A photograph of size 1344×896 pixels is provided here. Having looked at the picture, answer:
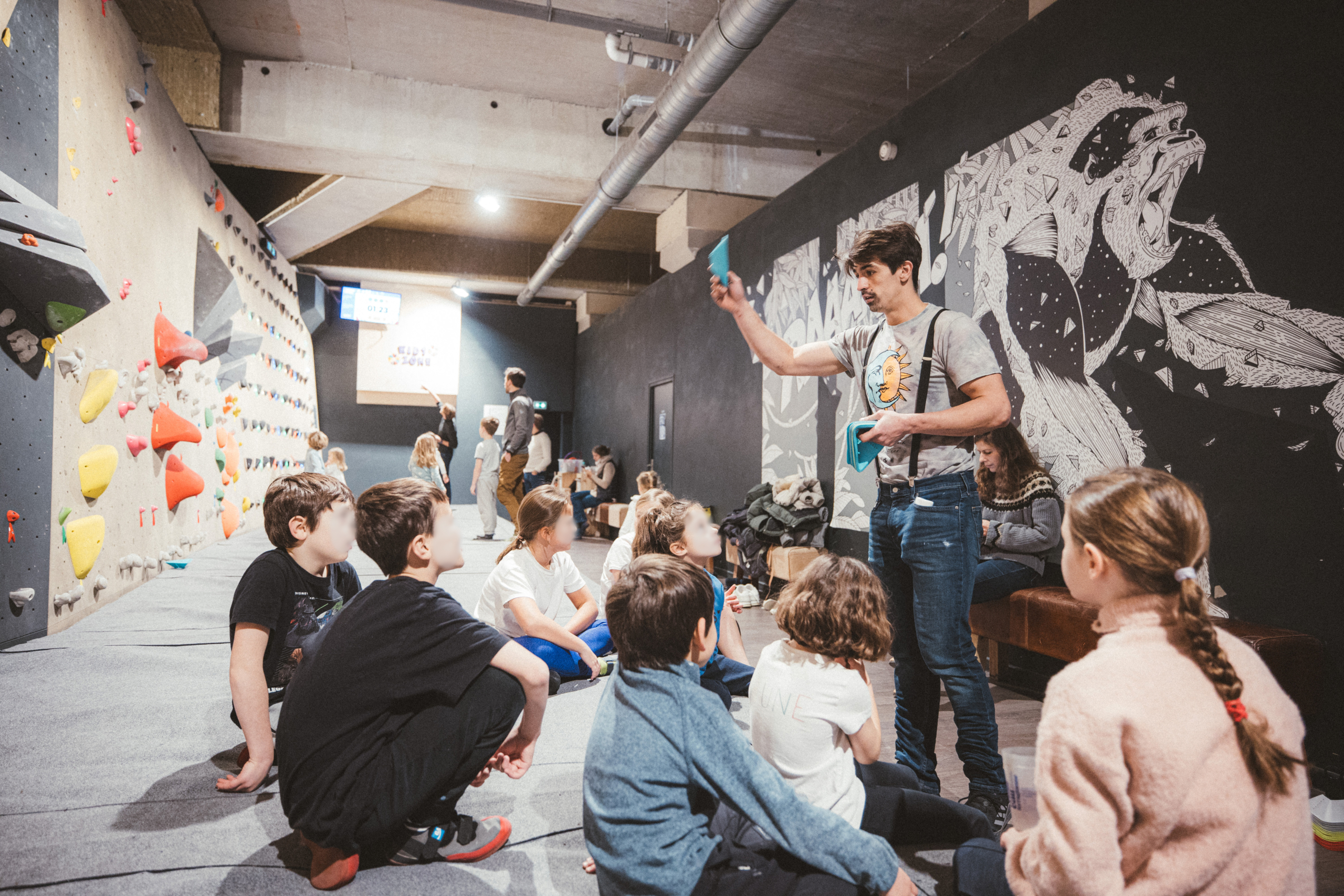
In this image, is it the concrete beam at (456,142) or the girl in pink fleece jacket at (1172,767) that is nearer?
the girl in pink fleece jacket at (1172,767)

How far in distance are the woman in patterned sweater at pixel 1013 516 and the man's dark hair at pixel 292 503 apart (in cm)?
239

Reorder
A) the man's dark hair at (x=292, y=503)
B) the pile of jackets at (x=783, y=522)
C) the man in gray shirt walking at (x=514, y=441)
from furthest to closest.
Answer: the man in gray shirt walking at (x=514, y=441) → the pile of jackets at (x=783, y=522) → the man's dark hair at (x=292, y=503)

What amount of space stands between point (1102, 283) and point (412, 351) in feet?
36.5

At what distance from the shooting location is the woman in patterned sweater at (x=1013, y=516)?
3006mm

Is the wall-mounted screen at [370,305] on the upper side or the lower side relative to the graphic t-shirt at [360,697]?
upper

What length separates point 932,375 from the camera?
1853 millimetres

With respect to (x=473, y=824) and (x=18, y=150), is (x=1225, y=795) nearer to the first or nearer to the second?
(x=473, y=824)

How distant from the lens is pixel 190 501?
5.50 meters

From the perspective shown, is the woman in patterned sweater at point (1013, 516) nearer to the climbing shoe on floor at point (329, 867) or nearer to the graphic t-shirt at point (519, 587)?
the graphic t-shirt at point (519, 587)

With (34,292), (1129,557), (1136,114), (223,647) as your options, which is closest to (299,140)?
(34,292)

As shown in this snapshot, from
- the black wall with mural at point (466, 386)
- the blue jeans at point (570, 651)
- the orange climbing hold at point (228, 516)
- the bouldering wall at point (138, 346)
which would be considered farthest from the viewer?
the black wall with mural at point (466, 386)

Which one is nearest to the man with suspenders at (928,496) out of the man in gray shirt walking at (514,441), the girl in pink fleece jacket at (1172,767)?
the girl in pink fleece jacket at (1172,767)

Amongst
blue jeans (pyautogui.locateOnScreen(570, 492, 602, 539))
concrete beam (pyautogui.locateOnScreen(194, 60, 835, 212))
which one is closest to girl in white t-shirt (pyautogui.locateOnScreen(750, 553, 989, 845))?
concrete beam (pyautogui.locateOnScreen(194, 60, 835, 212))

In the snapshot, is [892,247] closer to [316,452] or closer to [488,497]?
[488,497]
